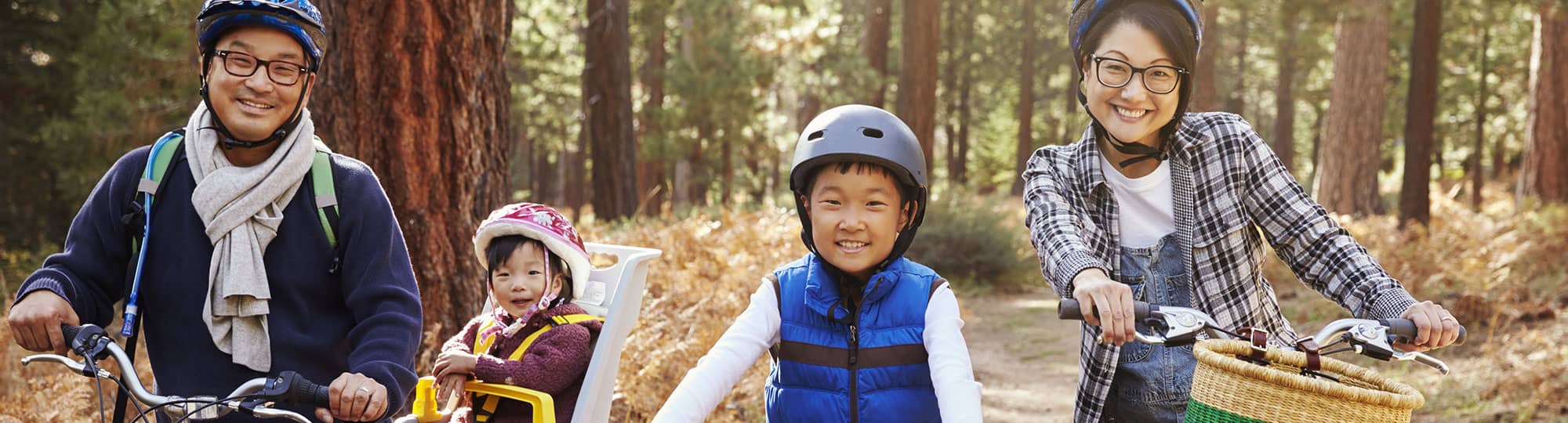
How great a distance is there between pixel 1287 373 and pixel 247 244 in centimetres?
237

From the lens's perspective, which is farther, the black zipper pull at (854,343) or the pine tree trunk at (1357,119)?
the pine tree trunk at (1357,119)

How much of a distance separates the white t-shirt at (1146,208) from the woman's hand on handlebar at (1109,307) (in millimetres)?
563

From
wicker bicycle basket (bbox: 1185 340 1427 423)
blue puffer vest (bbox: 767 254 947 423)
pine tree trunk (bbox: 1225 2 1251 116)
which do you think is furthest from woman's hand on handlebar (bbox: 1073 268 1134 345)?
pine tree trunk (bbox: 1225 2 1251 116)

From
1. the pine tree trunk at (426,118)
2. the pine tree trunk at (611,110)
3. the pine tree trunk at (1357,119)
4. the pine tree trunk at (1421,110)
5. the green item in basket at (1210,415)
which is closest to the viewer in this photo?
the green item in basket at (1210,415)

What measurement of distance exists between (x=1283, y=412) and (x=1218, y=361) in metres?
0.15

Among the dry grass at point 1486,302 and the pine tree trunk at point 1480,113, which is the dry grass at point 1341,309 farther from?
the pine tree trunk at point 1480,113

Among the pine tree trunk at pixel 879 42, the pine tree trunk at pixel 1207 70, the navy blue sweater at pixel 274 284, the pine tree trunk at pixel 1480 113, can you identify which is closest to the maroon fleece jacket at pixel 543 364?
the navy blue sweater at pixel 274 284

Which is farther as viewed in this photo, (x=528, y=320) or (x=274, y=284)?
(x=528, y=320)

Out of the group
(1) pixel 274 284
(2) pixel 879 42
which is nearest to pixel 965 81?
(2) pixel 879 42

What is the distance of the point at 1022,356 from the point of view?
9570mm

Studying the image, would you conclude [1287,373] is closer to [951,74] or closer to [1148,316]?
[1148,316]

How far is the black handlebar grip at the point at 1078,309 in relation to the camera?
253 centimetres

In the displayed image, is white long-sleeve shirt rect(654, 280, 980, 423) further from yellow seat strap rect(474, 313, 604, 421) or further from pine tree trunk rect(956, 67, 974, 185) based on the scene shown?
pine tree trunk rect(956, 67, 974, 185)

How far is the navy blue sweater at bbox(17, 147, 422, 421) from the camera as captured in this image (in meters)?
2.70
